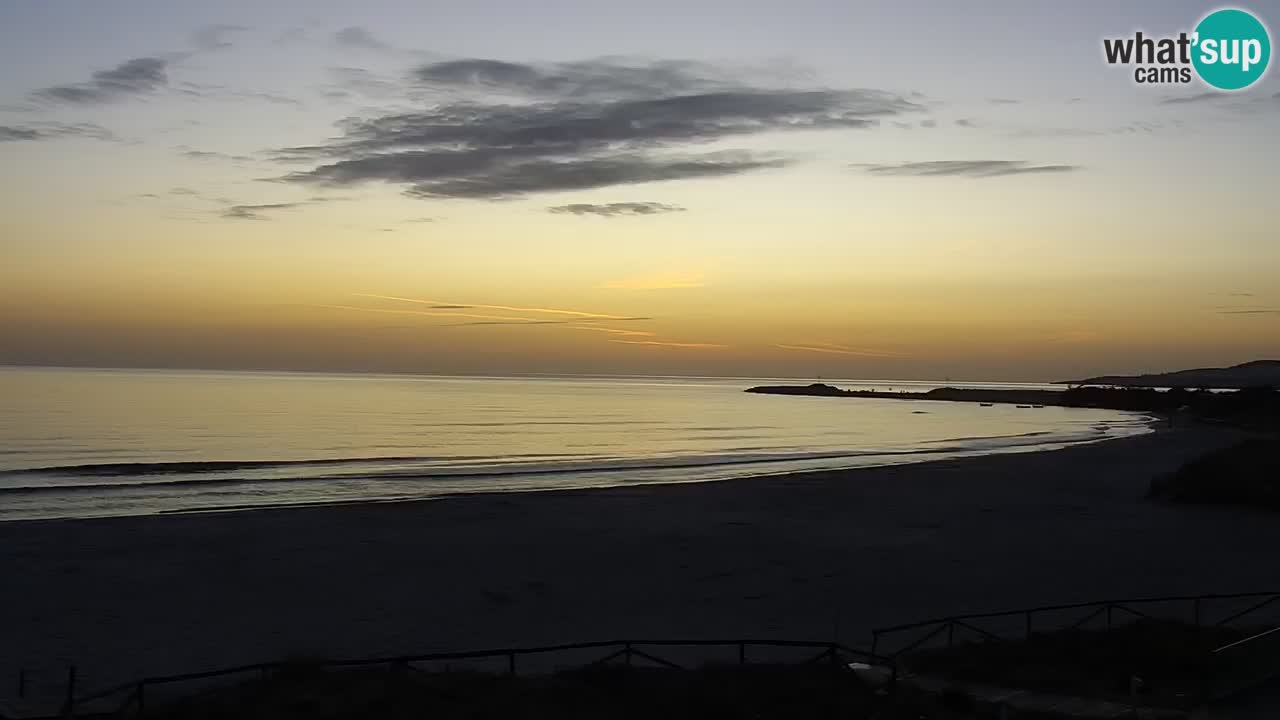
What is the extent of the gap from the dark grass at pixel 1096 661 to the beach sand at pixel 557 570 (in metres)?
3.87

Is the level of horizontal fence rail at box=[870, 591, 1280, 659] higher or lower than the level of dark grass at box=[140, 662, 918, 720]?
lower

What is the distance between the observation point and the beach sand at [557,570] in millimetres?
19359

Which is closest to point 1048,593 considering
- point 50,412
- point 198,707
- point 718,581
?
point 718,581

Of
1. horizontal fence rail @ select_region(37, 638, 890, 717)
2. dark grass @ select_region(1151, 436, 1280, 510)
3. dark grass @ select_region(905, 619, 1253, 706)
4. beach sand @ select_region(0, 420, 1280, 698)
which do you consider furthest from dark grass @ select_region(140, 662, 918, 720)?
dark grass @ select_region(1151, 436, 1280, 510)

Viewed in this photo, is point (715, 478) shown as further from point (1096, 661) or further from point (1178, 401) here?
point (1178, 401)

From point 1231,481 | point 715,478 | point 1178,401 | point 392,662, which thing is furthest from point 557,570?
point 1178,401

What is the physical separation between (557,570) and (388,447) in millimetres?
41841

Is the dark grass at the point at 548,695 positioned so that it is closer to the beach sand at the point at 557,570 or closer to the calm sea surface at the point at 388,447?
the beach sand at the point at 557,570

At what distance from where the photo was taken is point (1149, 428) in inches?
3610

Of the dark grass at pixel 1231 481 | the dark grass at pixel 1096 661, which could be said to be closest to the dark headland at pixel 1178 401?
the dark grass at pixel 1231 481

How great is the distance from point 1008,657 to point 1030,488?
30745mm

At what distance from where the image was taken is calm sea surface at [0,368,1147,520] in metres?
41.6

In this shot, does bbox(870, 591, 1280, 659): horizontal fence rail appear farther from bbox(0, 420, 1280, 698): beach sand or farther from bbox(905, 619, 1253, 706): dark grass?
bbox(905, 619, 1253, 706): dark grass

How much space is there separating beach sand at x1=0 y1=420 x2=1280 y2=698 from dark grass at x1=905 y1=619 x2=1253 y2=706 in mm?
3871
